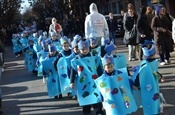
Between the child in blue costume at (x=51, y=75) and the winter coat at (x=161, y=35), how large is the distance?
322 cm

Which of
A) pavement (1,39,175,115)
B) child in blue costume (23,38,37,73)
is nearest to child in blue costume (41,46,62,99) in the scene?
pavement (1,39,175,115)

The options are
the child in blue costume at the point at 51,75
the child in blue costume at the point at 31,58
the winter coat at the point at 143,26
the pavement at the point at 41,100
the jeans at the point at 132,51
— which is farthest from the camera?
the child in blue costume at the point at 31,58

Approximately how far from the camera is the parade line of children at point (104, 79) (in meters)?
6.06

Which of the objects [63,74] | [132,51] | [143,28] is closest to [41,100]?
[63,74]

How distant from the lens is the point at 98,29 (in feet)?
34.8

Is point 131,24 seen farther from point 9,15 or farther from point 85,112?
point 9,15

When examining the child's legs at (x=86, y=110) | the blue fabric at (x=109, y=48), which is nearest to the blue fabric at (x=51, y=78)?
the child's legs at (x=86, y=110)

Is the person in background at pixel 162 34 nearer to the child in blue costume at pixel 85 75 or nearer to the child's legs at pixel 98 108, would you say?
the child in blue costume at pixel 85 75

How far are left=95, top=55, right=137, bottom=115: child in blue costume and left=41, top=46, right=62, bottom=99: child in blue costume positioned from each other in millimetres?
3330

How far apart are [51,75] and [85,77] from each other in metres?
2.34

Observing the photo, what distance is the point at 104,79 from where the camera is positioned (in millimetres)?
6059

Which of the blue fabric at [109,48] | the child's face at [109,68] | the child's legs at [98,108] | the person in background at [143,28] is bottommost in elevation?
the child's legs at [98,108]

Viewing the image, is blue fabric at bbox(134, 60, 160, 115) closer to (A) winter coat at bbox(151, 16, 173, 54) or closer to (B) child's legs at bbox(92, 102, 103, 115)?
(B) child's legs at bbox(92, 102, 103, 115)

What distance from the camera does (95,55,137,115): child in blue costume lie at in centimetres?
602
